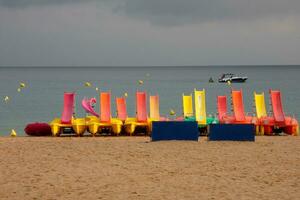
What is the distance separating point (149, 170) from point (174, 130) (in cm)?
412

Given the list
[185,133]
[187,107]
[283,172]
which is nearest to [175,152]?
[185,133]

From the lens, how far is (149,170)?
37.8 ft

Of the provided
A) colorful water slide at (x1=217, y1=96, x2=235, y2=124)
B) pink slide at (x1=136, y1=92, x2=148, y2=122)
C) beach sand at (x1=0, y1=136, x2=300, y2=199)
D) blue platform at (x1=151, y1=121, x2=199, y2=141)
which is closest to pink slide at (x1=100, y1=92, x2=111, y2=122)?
pink slide at (x1=136, y1=92, x2=148, y2=122)

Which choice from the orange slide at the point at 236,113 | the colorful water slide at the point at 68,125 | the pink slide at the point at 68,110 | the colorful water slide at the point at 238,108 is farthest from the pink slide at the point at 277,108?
the pink slide at the point at 68,110

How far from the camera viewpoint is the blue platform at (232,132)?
15625 mm

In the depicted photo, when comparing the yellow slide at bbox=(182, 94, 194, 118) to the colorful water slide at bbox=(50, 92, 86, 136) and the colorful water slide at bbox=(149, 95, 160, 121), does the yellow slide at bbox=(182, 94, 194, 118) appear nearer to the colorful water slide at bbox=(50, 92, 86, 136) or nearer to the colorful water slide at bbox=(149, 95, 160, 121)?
the colorful water slide at bbox=(149, 95, 160, 121)

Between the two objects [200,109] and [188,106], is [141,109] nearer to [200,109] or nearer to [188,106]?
[200,109]

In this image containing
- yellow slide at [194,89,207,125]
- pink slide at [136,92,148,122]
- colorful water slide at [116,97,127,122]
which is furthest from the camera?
colorful water slide at [116,97,127,122]

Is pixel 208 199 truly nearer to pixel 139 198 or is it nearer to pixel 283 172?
pixel 139 198

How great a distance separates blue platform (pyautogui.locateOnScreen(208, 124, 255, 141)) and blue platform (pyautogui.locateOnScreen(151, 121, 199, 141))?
48 cm

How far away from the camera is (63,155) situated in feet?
44.3

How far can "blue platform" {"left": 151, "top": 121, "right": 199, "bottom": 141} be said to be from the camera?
15.5 metres

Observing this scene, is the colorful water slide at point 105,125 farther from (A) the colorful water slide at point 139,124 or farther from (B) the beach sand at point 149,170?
(B) the beach sand at point 149,170

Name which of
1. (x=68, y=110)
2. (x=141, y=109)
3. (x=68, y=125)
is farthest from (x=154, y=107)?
(x=68, y=125)
